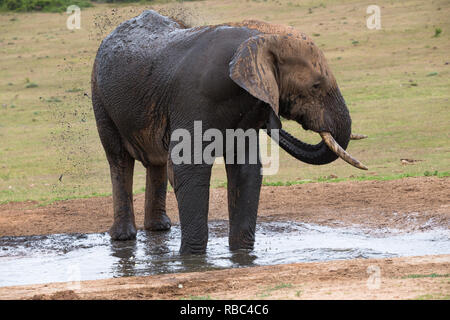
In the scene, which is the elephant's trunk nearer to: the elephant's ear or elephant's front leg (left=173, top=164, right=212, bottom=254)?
the elephant's ear

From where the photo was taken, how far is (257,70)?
292 inches

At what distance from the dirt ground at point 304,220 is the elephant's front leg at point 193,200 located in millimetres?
1163

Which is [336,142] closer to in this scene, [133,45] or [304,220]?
[133,45]

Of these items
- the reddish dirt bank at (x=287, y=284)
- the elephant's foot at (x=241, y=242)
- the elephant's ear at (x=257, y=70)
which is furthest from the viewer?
the elephant's foot at (x=241, y=242)

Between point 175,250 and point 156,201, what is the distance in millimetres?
1394

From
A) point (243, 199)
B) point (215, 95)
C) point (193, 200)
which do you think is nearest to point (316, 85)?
point (215, 95)

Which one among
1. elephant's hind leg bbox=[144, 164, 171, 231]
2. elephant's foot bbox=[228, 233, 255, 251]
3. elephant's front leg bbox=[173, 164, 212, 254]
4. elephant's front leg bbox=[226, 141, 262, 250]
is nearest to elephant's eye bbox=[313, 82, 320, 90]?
elephant's front leg bbox=[226, 141, 262, 250]

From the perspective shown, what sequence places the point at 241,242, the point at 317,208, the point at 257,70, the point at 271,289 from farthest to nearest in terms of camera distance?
the point at 317,208 → the point at 241,242 → the point at 257,70 → the point at 271,289

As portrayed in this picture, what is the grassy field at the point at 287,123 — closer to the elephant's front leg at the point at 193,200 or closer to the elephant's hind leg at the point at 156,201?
the elephant's hind leg at the point at 156,201

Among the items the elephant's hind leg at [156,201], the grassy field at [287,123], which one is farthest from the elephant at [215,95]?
the grassy field at [287,123]

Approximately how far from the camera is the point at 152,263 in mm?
8180

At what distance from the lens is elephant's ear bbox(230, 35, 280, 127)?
7.34m

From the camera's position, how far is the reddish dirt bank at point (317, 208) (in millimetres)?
10258
